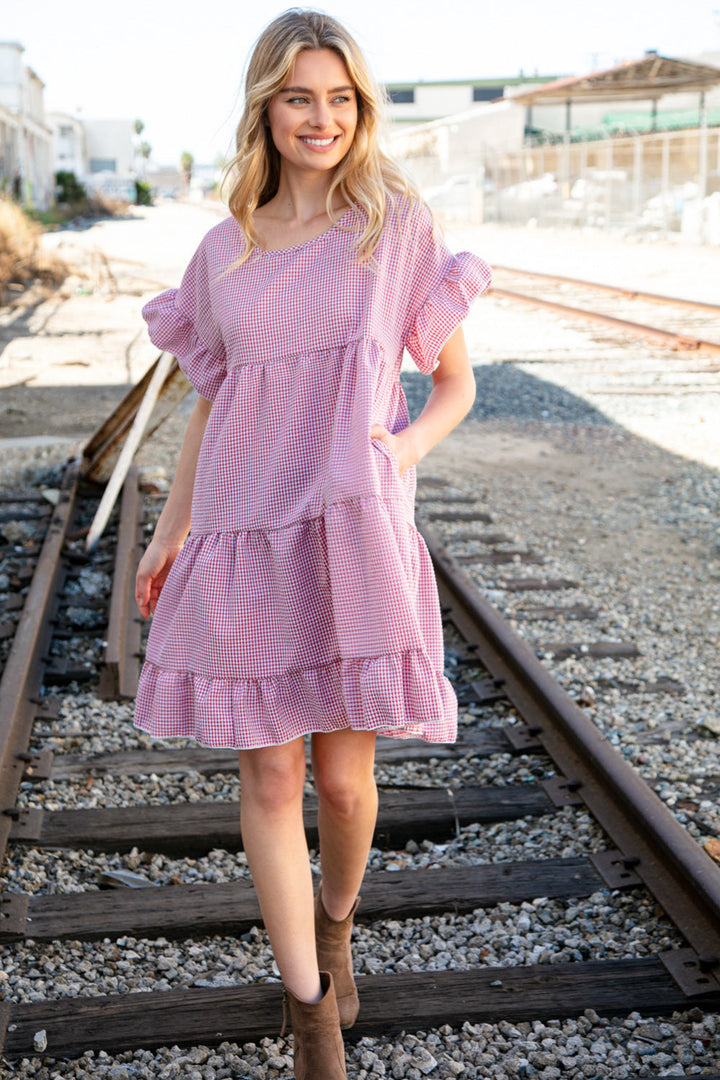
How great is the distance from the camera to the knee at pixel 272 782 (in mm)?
2135

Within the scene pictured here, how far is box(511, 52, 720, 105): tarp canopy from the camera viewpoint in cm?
2812

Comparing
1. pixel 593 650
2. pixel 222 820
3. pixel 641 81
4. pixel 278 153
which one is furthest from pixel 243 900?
pixel 641 81

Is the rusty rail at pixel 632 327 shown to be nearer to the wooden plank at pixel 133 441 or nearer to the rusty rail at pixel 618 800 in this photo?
the wooden plank at pixel 133 441

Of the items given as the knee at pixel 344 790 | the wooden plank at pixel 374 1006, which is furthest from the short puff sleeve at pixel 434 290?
A: the wooden plank at pixel 374 1006

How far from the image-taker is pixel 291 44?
2.09m

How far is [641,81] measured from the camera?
30391 mm

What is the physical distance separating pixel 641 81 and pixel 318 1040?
104 ft

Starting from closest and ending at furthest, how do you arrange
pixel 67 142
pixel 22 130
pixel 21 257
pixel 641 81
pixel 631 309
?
pixel 631 309, pixel 21 257, pixel 641 81, pixel 22 130, pixel 67 142

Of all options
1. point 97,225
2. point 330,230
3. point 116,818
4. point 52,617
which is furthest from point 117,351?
point 97,225

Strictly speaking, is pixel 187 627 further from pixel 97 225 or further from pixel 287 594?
pixel 97 225

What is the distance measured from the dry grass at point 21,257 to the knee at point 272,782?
19.8 metres

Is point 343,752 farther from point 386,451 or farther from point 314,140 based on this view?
point 314,140

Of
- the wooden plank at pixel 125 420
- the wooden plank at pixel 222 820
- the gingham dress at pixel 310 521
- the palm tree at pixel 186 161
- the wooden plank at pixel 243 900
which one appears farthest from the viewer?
the palm tree at pixel 186 161

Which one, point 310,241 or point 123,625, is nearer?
point 310,241
